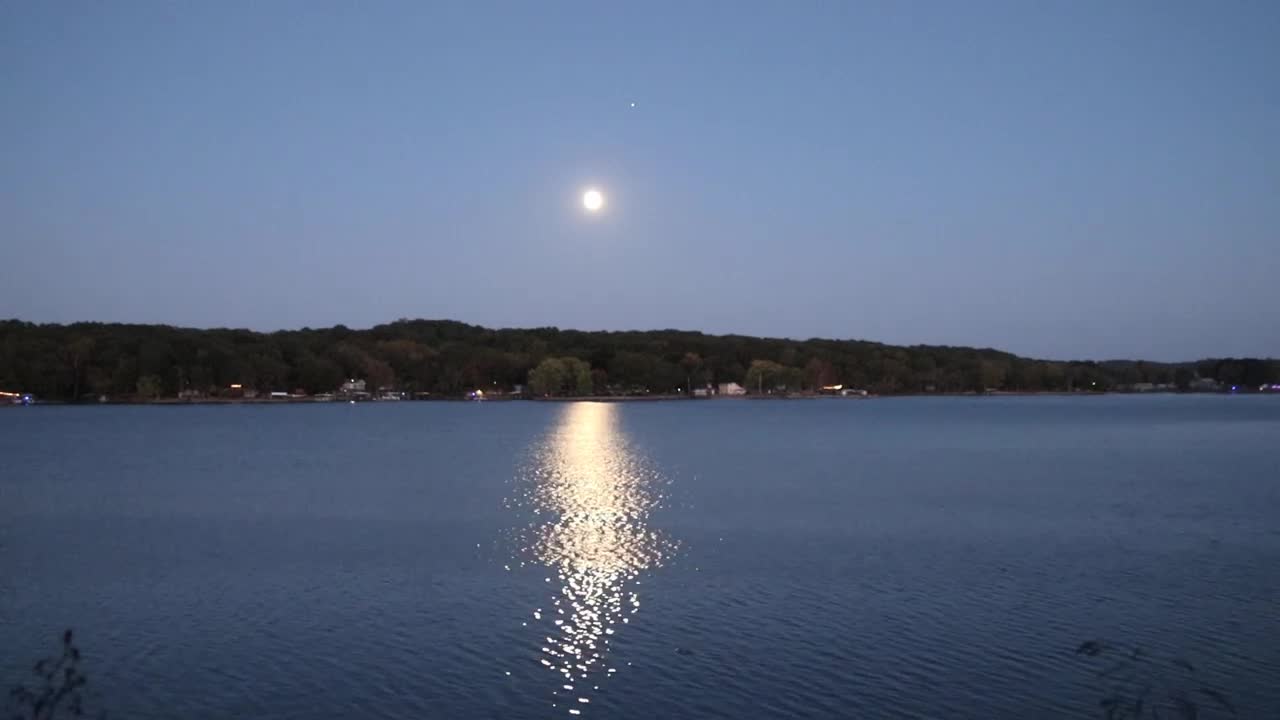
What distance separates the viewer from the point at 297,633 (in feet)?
44.3

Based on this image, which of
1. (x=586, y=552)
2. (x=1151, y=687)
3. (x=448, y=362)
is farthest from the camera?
(x=448, y=362)

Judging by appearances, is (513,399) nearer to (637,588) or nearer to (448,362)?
(448,362)

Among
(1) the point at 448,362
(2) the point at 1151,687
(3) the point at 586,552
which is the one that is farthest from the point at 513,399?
(2) the point at 1151,687

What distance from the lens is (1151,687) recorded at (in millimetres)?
11180

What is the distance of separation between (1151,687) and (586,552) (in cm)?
1056

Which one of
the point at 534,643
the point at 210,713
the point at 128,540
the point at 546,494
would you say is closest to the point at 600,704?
the point at 534,643

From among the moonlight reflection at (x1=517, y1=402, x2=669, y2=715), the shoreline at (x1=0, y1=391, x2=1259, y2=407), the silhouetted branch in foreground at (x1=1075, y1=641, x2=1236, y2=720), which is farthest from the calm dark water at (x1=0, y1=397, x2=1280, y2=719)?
the shoreline at (x1=0, y1=391, x2=1259, y2=407)

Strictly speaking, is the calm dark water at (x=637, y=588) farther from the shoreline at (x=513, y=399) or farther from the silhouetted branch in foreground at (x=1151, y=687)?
the shoreline at (x=513, y=399)

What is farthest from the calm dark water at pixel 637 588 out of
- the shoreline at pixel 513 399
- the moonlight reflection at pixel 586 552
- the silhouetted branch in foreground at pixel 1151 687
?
the shoreline at pixel 513 399

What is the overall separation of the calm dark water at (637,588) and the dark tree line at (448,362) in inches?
3643

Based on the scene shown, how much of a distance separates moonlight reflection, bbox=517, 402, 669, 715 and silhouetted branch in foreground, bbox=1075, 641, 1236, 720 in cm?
531

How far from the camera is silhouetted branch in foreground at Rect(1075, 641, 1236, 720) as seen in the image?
34.1 ft

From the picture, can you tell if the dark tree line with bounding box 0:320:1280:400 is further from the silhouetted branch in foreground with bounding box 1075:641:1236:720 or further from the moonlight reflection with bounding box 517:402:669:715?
the silhouetted branch in foreground with bounding box 1075:641:1236:720

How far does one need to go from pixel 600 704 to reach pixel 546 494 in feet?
63.8
